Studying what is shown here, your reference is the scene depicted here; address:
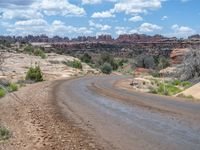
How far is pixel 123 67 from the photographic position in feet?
460

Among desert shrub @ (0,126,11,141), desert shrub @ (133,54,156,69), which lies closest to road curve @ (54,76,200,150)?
desert shrub @ (0,126,11,141)

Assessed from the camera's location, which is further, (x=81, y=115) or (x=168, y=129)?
(x=81, y=115)

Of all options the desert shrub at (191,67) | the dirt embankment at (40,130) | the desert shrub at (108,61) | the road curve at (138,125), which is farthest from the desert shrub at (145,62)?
the dirt embankment at (40,130)

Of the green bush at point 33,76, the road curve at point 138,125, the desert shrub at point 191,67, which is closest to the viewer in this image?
the road curve at point 138,125

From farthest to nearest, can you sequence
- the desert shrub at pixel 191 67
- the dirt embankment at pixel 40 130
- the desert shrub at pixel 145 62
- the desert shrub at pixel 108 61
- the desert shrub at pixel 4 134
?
the desert shrub at pixel 108 61 < the desert shrub at pixel 145 62 < the desert shrub at pixel 191 67 < the desert shrub at pixel 4 134 < the dirt embankment at pixel 40 130

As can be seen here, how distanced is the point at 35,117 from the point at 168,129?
287 inches

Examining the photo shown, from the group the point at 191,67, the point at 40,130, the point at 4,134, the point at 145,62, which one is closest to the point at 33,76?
the point at 191,67

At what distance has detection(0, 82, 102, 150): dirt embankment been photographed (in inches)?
542

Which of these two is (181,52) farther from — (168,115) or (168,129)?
(168,129)

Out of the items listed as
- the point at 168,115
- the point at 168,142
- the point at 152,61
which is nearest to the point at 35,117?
the point at 168,115

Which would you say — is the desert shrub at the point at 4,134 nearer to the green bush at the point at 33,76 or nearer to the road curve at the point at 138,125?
the road curve at the point at 138,125

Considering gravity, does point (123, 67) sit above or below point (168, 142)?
below

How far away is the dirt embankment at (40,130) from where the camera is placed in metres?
13.8

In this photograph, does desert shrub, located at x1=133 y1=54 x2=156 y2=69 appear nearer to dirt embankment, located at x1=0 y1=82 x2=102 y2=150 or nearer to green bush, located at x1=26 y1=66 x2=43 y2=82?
green bush, located at x1=26 y1=66 x2=43 y2=82
